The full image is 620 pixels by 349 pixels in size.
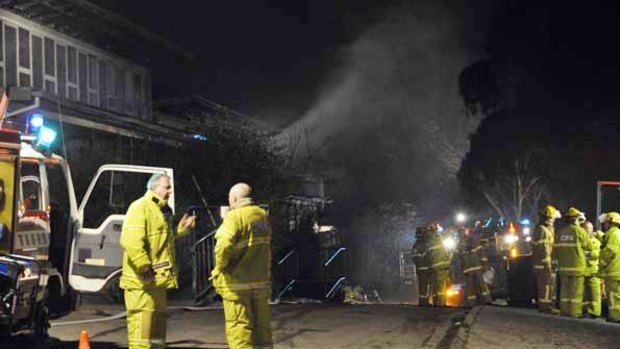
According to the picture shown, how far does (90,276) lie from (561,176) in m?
→ 22.6

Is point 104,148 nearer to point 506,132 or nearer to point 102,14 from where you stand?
point 102,14

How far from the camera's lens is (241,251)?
5859mm

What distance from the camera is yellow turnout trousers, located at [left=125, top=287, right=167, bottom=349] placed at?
19.2ft

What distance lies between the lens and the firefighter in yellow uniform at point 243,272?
5.77 metres

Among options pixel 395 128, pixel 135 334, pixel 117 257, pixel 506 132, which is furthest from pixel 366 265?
pixel 135 334

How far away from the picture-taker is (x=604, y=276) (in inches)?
411

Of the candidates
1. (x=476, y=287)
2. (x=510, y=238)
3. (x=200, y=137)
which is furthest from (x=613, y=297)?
(x=200, y=137)

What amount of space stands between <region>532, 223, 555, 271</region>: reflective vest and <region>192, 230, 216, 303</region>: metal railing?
17.4ft

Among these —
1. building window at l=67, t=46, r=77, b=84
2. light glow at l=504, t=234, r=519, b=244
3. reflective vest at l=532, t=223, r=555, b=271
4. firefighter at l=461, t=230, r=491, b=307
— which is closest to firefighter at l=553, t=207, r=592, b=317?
reflective vest at l=532, t=223, r=555, b=271

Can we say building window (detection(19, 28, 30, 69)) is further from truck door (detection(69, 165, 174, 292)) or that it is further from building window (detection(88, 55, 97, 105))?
truck door (detection(69, 165, 174, 292))

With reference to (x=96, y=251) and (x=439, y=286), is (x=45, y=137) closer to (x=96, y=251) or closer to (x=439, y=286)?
(x=96, y=251)

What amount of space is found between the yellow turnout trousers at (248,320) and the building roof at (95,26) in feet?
44.8

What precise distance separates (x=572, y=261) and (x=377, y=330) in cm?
386

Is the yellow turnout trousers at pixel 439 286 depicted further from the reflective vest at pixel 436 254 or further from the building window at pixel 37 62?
the building window at pixel 37 62
